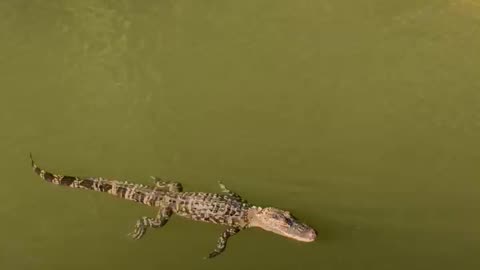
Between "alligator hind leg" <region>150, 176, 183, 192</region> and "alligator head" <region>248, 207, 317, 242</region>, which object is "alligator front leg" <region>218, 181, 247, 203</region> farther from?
"alligator hind leg" <region>150, 176, 183, 192</region>

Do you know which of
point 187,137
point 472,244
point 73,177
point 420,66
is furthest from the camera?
point 420,66

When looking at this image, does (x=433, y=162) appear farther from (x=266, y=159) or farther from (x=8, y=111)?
(x=8, y=111)

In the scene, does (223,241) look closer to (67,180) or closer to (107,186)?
(107,186)

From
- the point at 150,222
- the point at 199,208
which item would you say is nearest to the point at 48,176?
the point at 150,222

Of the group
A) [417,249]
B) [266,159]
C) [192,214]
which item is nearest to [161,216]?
[192,214]

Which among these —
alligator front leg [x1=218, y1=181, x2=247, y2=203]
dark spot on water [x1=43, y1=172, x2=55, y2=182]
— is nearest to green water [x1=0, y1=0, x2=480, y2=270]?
alligator front leg [x1=218, y1=181, x2=247, y2=203]

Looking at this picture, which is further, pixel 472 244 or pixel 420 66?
pixel 420 66

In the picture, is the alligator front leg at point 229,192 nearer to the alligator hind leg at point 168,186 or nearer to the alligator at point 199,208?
the alligator at point 199,208
